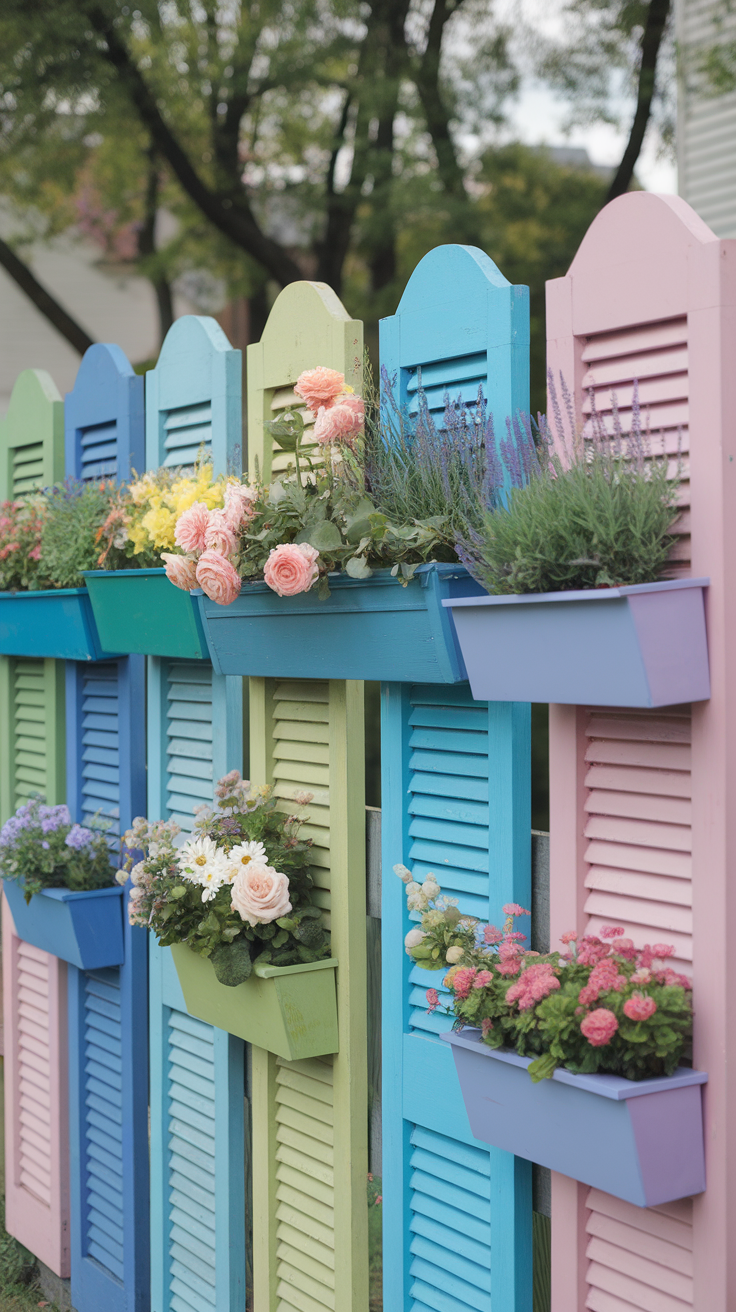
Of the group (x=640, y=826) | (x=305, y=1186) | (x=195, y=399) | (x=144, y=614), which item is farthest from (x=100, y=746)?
(x=640, y=826)

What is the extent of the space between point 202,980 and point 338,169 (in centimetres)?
921

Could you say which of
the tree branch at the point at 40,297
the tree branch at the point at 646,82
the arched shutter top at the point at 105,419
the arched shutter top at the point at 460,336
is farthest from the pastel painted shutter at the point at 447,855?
the tree branch at the point at 40,297

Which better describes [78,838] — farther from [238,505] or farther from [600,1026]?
[600,1026]

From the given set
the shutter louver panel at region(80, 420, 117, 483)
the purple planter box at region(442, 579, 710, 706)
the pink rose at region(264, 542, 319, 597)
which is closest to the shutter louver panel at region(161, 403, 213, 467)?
the shutter louver panel at region(80, 420, 117, 483)

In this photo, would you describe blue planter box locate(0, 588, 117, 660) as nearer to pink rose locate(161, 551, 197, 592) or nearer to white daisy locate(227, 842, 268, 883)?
pink rose locate(161, 551, 197, 592)

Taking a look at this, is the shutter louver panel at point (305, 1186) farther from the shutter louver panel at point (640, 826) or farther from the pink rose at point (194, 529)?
the pink rose at point (194, 529)

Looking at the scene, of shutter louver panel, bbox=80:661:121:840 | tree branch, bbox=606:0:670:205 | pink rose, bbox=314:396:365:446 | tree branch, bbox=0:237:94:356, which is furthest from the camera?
tree branch, bbox=0:237:94:356

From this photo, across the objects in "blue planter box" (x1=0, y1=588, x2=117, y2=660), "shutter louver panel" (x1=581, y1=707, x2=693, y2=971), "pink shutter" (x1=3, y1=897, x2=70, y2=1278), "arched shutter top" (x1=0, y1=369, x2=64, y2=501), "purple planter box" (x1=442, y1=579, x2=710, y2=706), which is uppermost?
"arched shutter top" (x1=0, y1=369, x2=64, y2=501)

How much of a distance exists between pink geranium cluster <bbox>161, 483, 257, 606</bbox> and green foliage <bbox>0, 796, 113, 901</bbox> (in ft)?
4.53

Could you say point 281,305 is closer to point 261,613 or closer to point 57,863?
point 261,613

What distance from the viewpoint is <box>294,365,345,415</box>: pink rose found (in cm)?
242

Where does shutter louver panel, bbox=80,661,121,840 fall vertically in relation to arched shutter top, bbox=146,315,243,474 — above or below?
below

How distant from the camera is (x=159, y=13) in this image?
342 inches

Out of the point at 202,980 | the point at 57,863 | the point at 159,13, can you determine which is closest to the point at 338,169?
the point at 159,13
